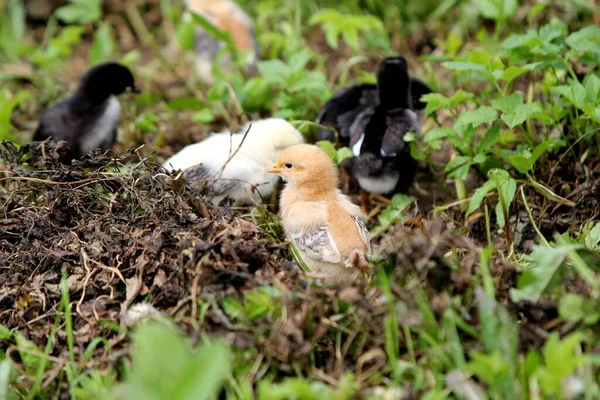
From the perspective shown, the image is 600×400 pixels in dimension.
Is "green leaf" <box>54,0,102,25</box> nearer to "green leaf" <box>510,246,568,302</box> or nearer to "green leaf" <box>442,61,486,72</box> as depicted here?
"green leaf" <box>442,61,486,72</box>

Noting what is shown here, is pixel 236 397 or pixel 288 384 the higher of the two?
pixel 288 384

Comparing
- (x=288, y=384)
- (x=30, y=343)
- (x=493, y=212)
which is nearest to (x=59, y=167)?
(x=30, y=343)

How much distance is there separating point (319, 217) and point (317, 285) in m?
0.65

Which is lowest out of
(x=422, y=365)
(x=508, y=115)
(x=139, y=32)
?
(x=139, y=32)

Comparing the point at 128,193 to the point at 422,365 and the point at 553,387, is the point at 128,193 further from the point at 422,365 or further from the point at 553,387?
the point at 553,387

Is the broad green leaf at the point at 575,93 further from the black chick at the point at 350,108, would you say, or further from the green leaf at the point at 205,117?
the green leaf at the point at 205,117

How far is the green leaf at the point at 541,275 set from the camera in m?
2.58

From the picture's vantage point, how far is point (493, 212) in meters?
3.90

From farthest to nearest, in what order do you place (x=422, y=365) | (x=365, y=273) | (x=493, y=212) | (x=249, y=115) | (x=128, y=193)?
1. (x=249, y=115)
2. (x=493, y=212)
3. (x=128, y=193)
4. (x=365, y=273)
5. (x=422, y=365)

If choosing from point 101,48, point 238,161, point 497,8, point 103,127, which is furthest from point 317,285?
point 101,48

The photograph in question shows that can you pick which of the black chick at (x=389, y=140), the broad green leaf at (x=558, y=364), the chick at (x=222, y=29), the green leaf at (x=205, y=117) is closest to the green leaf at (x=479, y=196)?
the black chick at (x=389, y=140)

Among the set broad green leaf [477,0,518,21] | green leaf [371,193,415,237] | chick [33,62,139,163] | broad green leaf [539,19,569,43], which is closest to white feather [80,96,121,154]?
chick [33,62,139,163]

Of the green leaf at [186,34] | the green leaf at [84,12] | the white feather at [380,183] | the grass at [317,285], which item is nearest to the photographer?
the grass at [317,285]

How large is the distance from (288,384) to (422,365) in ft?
1.59
